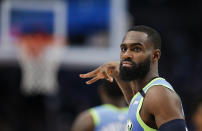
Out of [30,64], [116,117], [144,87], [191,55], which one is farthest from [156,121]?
[191,55]

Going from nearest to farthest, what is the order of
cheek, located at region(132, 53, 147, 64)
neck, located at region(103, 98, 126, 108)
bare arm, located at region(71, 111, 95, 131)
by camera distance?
cheek, located at region(132, 53, 147, 64) < bare arm, located at region(71, 111, 95, 131) < neck, located at region(103, 98, 126, 108)

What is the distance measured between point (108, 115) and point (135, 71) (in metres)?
2.25

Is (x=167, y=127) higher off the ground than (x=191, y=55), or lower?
higher

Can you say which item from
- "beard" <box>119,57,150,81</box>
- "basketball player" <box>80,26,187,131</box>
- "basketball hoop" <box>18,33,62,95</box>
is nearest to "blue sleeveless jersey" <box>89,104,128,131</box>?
"basketball player" <box>80,26,187,131</box>

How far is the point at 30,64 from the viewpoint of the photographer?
11.1 m

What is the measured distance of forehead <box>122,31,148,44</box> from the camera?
3.83 m

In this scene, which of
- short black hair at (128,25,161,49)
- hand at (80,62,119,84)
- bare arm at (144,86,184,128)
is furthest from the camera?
hand at (80,62,119,84)

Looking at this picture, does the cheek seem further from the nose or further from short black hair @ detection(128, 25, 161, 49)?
short black hair @ detection(128, 25, 161, 49)

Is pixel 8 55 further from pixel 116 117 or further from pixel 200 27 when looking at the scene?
pixel 200 27

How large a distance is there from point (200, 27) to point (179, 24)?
0.72 m

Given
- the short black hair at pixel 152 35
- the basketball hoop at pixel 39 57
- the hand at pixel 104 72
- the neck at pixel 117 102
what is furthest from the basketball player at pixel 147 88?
the basketball hoop at pixel 39 57

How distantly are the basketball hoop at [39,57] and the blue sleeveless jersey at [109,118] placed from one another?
5.17 meters

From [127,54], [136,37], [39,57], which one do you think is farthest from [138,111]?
[39,57]

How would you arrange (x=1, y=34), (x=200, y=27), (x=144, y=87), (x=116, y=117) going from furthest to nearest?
(x=200, y=27)
(x=1, y=34)
(x=116, y=117)
(x=144, y=87)
